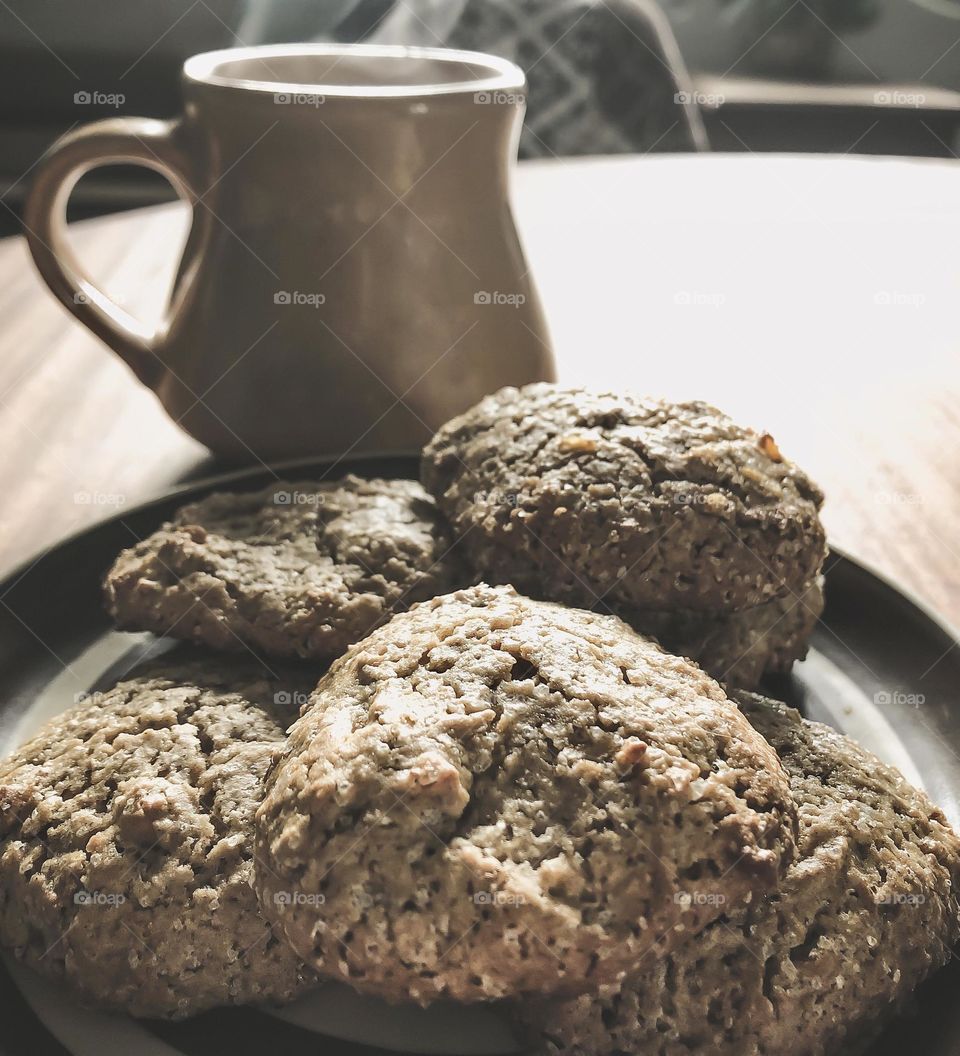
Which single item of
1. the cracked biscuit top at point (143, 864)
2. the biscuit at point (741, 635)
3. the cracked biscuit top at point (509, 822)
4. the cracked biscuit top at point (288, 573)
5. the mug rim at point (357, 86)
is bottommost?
the cracked biscuit top at point (143, 864)

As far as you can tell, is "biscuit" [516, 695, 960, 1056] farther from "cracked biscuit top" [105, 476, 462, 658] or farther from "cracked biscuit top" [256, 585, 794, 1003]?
"cracked biscuit top" [105, 476, 462, 658]

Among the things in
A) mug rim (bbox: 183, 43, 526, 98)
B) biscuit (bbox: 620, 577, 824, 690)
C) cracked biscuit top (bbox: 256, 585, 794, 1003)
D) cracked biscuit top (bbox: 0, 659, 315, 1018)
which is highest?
mug rim (bbox: 183, 43, 526, 98)

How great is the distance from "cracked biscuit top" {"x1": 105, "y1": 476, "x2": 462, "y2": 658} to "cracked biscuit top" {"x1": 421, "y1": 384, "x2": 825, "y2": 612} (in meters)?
0.05

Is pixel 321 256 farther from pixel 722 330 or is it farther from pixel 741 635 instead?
pixel 722 330

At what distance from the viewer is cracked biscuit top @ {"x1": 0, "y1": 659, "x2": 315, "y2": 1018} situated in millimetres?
671

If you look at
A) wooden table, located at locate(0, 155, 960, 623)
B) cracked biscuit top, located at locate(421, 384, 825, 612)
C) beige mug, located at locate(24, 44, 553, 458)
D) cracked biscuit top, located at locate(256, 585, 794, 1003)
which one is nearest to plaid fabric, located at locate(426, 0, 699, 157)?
wooden table, located at locate(0, 155, 960, 623)

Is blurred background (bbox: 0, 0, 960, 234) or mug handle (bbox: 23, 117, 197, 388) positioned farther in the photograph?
blurred background (bbox: 0, 0, 960, 234)

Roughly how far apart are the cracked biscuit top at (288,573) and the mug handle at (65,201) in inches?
13.9

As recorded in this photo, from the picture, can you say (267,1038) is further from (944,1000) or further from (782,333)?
(782,333)

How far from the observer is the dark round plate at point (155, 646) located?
650 mm

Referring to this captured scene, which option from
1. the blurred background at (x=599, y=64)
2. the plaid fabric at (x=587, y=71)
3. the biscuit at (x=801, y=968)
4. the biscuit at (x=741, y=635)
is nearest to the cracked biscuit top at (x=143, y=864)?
the biscuit at (x=801, y=968)

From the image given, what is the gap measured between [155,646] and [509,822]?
0.45m

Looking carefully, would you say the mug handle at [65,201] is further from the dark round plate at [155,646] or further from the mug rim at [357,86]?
the dark round plate at [155,646]

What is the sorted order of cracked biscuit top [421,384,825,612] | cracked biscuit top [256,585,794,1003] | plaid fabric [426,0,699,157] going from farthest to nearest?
plaid fabric [426,0,699,157] < cracked biscuit top [421,384,825,612] < cracked biscuit top [256,585,794,1003]
